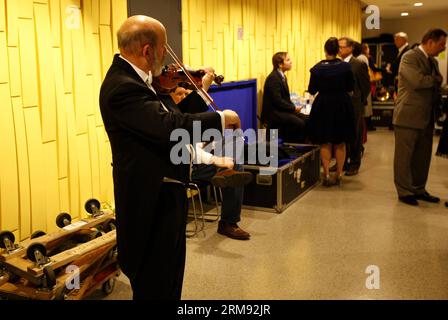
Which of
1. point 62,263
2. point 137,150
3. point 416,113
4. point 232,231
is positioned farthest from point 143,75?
point 416,113

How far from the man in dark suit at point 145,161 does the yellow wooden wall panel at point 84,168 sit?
168 cm

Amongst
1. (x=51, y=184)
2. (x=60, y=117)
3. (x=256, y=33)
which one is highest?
(x=256, y=33)

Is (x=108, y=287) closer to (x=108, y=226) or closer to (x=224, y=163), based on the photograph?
(x=108, y=226)

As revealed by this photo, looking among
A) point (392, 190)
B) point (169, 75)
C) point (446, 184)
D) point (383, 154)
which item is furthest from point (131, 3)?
point (383, 154)

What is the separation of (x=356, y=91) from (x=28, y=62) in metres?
3.99

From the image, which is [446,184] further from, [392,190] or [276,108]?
[276,108]

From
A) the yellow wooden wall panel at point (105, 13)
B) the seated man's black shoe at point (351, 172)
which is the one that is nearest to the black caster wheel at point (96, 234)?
the yellow wooden wall panel at point (105, 13)

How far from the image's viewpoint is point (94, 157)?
3578mm

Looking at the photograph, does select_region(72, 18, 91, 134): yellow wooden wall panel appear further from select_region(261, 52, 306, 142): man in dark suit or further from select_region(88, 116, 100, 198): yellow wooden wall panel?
select_region(261, 52, 306, 142): man in dark suit

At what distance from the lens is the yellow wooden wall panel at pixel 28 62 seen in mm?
2945

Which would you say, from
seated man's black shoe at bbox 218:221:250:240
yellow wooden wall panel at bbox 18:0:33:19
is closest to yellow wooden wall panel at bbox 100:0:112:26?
yellow wooden wall panel at bbox 18:0:33:19

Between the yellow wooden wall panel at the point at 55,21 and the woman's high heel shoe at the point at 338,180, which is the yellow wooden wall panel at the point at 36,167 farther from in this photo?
the woman's high heel shoe at the point at 338,180

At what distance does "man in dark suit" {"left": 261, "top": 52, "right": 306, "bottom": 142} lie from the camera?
5.75 meters

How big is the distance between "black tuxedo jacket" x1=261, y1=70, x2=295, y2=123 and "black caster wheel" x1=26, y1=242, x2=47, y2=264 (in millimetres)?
3757
